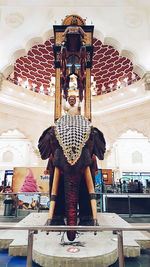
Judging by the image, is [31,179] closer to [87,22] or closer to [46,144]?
[46,144]

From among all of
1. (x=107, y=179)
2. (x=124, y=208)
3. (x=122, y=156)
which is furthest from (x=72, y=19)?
(x=122, y=156)

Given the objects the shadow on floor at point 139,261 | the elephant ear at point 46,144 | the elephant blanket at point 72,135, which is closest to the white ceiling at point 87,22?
the elephant ear at point 46,144

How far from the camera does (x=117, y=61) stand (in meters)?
9.91

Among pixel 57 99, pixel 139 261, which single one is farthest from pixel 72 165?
pixel 139 261

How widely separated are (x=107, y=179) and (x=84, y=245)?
273 inches

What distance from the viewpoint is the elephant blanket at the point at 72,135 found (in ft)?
6.13

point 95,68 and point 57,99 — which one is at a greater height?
point 95,68

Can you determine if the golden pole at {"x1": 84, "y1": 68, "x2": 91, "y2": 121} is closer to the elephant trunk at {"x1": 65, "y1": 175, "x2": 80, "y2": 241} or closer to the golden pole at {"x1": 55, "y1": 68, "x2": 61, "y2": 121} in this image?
the golden pole at {"x1": 55, "y1": 68, "x2": 61, "y2": 121}

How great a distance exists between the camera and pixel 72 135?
6.47 feet

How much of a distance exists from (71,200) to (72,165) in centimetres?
33

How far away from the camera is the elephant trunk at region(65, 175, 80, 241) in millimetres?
1617

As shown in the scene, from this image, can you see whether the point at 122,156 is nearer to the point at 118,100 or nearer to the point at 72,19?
the point at 118,100

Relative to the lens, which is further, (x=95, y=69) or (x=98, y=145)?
(x=95, y=69)

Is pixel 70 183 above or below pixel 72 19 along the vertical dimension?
below
